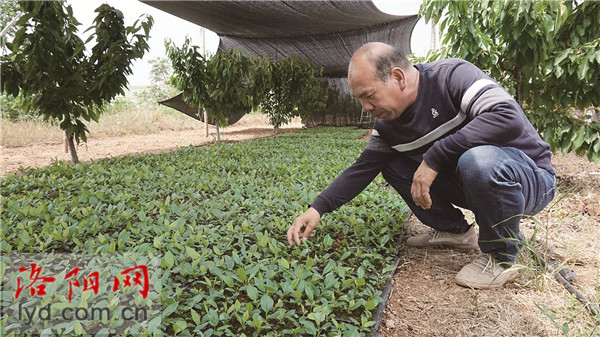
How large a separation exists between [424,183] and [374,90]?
1.48 feet

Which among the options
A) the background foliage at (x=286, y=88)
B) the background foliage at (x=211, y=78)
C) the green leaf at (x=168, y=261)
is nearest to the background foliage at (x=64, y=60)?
the background foliage at (x=211, y=78)

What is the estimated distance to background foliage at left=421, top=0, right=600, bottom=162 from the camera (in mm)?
2787

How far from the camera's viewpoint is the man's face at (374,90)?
1.50m

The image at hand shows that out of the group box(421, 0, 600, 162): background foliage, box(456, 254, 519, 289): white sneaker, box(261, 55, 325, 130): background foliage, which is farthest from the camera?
box(261, 55, 325, 130): background foliage

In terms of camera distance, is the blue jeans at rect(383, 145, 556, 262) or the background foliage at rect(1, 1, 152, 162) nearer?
the blue jeans at rect(383, 145, 556, 262)

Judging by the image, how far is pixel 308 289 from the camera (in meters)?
1.41

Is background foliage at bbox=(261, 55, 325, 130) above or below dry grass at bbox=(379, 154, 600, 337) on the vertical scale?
above

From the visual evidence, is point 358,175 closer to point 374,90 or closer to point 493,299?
point 374,90

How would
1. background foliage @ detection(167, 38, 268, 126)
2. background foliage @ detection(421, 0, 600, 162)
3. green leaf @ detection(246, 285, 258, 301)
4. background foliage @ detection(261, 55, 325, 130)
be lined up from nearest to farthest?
green leaf @ detection(246, 285, 258, 301)
background foliage @ detection(421, 0, 600, 162)
background foliage @ detection(167, 38, 268, 126)
background foliage @ detection(261, 55, 325, 130)

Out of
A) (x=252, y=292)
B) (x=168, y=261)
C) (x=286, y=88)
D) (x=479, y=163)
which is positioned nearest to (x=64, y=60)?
(x=168, y=261)

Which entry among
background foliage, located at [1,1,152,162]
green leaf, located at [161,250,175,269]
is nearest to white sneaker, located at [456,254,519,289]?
green leaf, located at [161,250,175,269]

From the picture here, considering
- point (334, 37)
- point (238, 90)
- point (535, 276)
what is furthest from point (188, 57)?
point (535, 276)

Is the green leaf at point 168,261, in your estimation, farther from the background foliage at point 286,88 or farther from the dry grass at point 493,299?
the background foliage at point 286,88

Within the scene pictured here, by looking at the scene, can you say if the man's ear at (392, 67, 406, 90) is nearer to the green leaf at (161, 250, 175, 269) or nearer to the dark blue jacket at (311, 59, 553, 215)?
the dark blue jacket at (311, 59, 553, 215)
